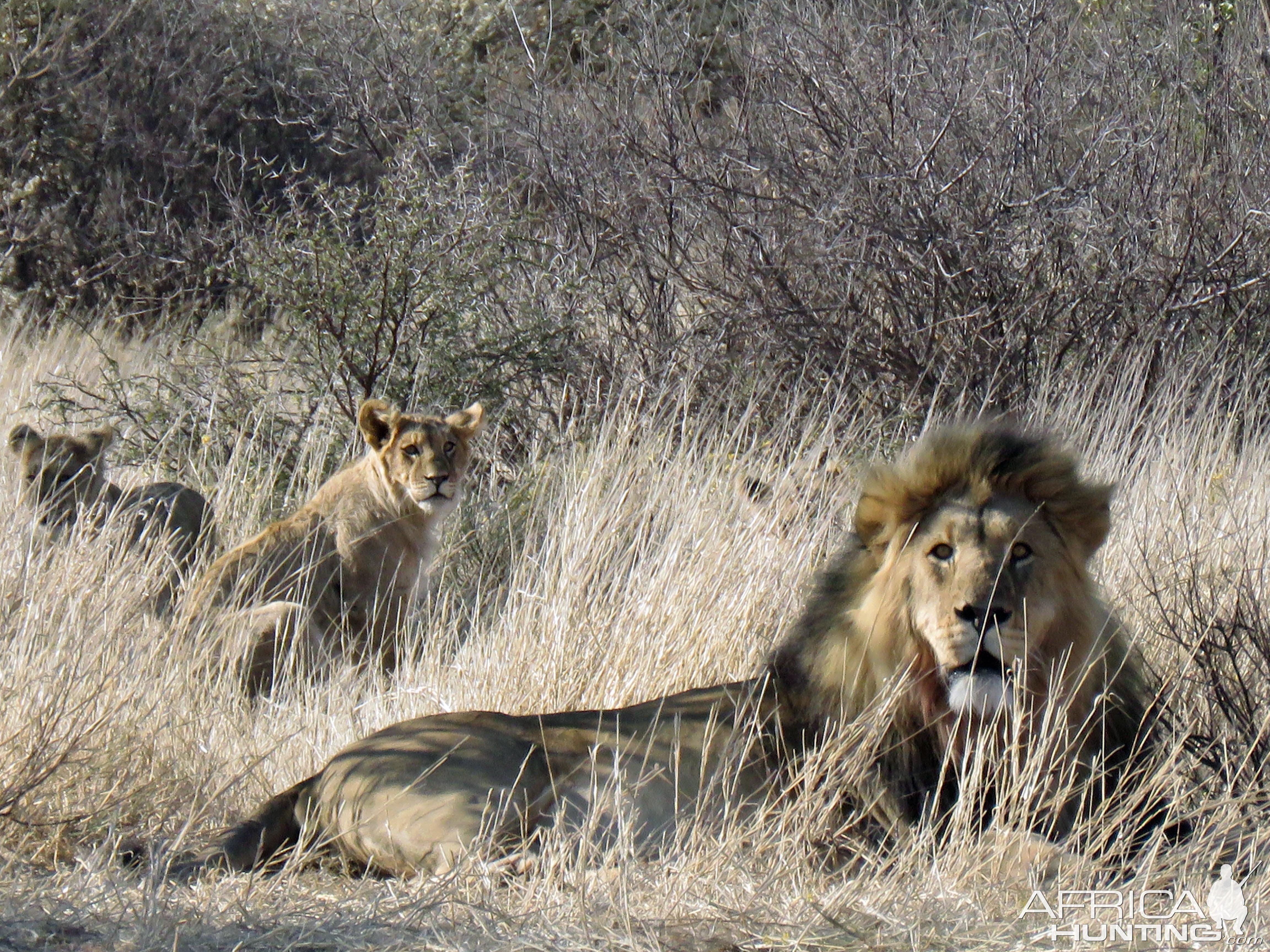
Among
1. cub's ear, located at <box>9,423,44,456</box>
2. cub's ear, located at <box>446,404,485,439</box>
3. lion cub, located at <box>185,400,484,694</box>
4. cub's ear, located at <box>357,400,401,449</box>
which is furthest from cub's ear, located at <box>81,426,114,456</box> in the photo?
cub's ear, located at <box>446,404,485,439</box>

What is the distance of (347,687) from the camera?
18.2ft

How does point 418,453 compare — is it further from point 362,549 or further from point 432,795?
point 432,795

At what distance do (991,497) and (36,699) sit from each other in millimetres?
2521

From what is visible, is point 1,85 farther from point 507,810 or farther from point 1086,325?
point 507,810

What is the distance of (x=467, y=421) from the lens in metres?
7.29

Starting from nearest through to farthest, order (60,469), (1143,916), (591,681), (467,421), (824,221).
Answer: (1143,916), (591,681), (60,469), (467,421), (824,221)

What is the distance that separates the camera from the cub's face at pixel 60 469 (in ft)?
21.9

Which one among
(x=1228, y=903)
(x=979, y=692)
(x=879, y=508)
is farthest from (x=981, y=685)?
(x=1228, y=903)

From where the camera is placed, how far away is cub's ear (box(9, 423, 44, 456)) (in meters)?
7.00

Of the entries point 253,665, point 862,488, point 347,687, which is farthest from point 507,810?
point 253,665

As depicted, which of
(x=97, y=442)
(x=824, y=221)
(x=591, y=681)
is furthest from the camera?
(x=824, y=221)

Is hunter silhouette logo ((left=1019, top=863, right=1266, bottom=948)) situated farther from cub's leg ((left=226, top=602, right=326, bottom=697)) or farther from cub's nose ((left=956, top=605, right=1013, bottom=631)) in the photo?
cub's leg ((left=226, top=602, right=326, bottom=697))

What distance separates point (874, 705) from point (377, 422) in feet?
13.3

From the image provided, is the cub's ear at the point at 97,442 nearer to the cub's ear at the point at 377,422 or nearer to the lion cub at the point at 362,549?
the lion cub at the point at 362,549
